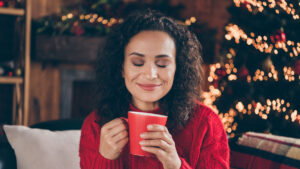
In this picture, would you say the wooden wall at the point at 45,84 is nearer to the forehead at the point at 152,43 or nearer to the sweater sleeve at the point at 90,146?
the sweater sleeve at the point at 90,146

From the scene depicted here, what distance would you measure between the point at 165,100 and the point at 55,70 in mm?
2472

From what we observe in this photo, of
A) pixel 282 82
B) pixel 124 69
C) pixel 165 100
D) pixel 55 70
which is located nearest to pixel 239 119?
pixel 282 82

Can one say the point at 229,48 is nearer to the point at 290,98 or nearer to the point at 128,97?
the point at 290,98

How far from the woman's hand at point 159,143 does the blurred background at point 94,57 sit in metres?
1.07

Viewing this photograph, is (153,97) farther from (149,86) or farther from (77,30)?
(77,30)

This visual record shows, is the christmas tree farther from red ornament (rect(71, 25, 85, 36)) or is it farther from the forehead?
red ornament (rect(71, 25, 85, 36))

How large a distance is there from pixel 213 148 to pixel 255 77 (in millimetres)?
1049

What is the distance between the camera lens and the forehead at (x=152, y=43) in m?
1.03

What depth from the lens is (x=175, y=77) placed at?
1.19 metres

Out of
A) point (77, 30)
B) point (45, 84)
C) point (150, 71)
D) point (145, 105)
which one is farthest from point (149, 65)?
point (45, 84)

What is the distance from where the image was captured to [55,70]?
3.43 meters

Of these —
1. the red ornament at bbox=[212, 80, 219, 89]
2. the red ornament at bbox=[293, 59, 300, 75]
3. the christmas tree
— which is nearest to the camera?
the red ornament at bbox=[293, 59, 300, 75]

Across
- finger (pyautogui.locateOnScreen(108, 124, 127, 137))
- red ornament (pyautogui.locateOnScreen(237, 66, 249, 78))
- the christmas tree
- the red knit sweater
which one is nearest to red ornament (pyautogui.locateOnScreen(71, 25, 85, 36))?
the christmas tree

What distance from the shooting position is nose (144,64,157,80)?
1.02m
